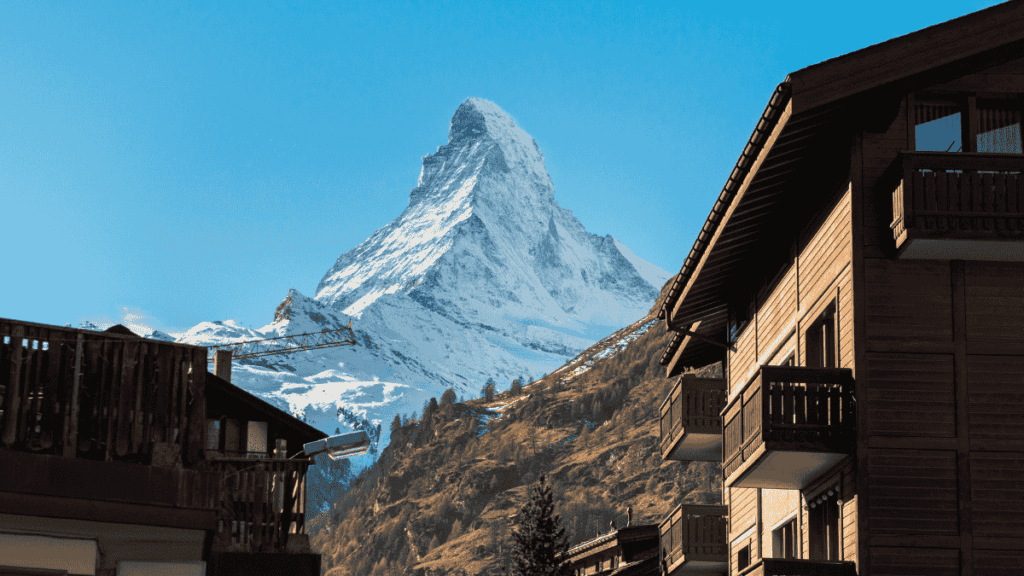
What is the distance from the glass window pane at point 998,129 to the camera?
1831 centimetres

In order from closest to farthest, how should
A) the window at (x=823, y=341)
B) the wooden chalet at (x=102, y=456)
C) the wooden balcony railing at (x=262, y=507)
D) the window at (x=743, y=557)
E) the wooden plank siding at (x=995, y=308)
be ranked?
1. the wooden chalet at (x=102, y=456)
2. the wooden plank siding at (x=995, y=308)
3. the window at (x=823, y=341)
4. the wooden balcony railing at (x=262, y=507)
5. the window at (x=743, y=557)

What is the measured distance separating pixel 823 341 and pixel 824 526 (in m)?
2.78

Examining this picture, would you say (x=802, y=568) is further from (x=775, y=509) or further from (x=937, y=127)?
(x=937, y=127)

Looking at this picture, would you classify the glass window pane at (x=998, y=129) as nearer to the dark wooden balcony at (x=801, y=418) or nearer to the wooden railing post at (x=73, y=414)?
the dark wooden balcony at (x=801, y=418)

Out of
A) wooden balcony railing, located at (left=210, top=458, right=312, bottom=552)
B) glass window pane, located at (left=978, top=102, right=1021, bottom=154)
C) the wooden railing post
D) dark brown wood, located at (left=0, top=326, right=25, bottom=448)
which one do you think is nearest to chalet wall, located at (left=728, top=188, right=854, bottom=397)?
glass window pane, located at (left=978, top=102, right=1021, bottom=154)

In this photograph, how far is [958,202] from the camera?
1697 cm

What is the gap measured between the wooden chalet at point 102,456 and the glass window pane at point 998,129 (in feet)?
37.5

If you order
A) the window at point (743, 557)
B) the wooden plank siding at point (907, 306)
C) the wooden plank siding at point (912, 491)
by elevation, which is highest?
the wooden plank siding at point (907, 306)

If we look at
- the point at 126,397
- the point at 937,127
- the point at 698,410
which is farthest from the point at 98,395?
the point at 698,410

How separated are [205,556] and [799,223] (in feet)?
39.8

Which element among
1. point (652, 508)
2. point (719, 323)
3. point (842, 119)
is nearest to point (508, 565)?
point (652, 508)

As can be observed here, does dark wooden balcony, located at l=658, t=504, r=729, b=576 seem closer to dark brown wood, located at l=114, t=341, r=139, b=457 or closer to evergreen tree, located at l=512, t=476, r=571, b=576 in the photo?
dark brown wood, located at l=114, t=341, r=139, b=457

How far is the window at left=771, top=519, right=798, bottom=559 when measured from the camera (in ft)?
70.2

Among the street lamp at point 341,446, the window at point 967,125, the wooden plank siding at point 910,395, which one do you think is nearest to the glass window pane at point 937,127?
the window at point 967,125
